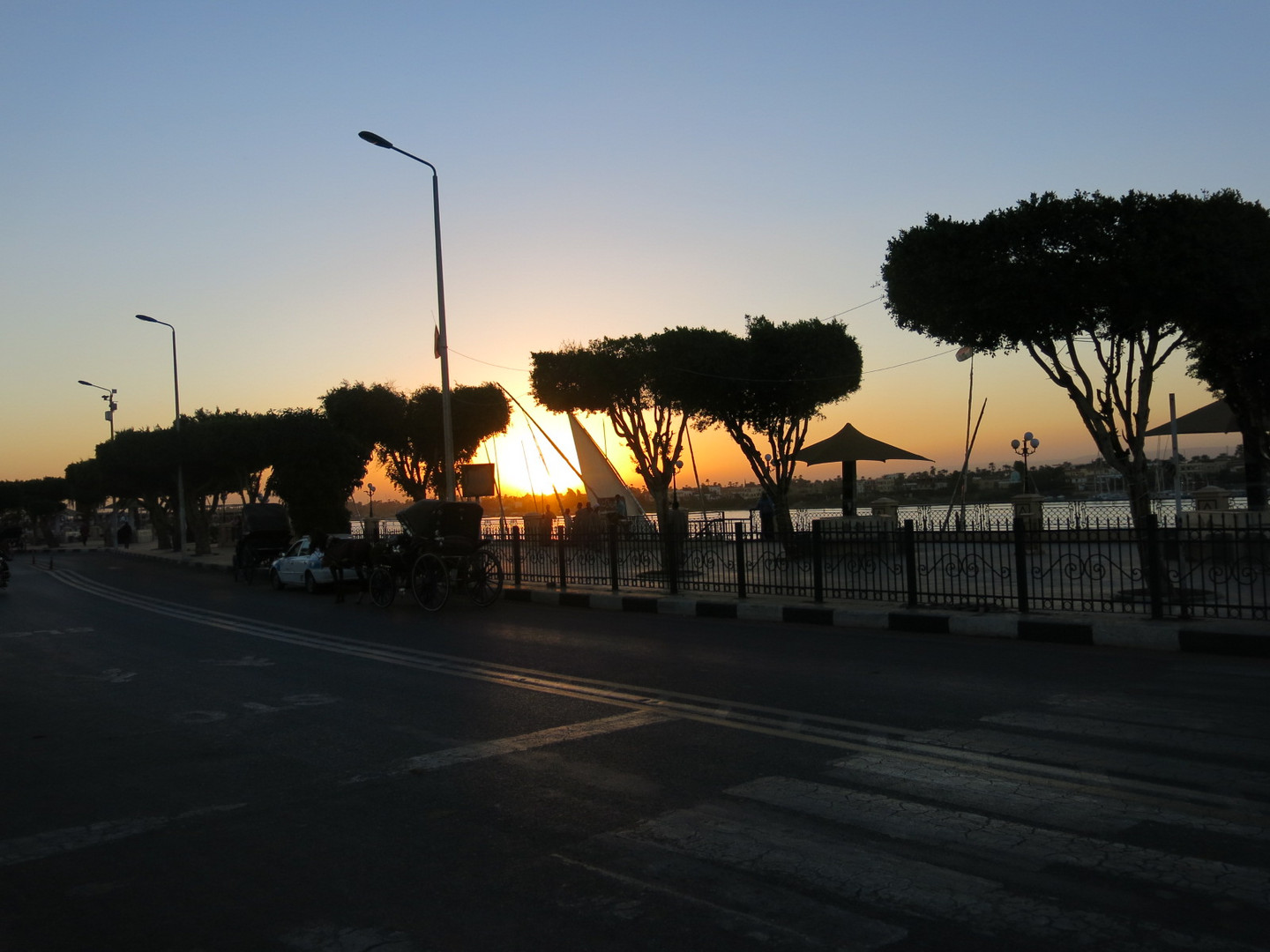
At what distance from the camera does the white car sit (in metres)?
23.2

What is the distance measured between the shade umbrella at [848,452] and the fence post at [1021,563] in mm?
13874

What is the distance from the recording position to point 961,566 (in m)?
12.4

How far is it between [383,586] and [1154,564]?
12232 mm

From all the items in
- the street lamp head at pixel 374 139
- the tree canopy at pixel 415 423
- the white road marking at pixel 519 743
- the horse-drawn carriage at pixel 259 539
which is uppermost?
the street lamp head at pixel 374 139

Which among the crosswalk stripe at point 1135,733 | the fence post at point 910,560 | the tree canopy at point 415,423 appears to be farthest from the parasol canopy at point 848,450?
the tree canopy at point 415,423

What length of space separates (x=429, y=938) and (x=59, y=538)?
93779 mm

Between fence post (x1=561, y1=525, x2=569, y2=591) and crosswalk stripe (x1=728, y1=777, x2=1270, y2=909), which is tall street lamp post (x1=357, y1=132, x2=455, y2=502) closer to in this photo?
fence post (x1=561, y1=525, x2=569, y2=591)

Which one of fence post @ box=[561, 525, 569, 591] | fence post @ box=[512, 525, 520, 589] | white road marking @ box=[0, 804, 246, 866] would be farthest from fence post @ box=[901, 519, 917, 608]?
white road marking @ box=[0, 804, 246, 866]

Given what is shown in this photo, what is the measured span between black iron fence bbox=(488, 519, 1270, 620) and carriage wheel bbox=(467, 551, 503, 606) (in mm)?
1311

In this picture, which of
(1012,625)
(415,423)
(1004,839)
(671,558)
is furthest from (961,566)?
(415,423)

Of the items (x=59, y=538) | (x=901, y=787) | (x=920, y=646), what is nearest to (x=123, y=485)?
(x=59, y=538)

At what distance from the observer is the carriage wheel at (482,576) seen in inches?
674

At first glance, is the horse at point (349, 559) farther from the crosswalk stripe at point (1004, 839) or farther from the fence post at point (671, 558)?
the crosswalk stripe at point (1004, 839)

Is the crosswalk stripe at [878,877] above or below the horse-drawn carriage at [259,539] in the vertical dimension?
below
